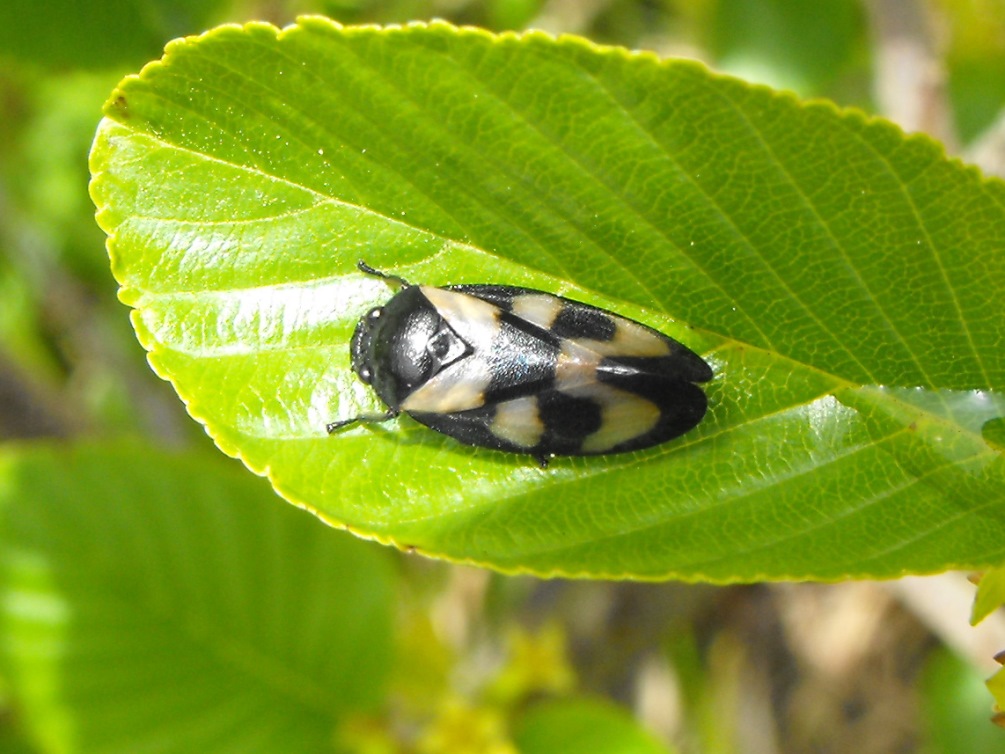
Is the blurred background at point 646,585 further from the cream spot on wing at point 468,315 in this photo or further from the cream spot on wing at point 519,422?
the cream spot on wing at point 519,422

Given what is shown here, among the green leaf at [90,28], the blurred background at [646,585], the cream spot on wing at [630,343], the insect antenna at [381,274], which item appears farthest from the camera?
the blurred background at [646,585]

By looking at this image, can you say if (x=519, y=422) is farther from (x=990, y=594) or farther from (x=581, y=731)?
(x=581, y=731)

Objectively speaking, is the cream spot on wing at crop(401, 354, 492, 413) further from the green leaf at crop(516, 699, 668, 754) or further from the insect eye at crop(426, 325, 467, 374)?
the green leaf at crop(516, 699, 668, 754)

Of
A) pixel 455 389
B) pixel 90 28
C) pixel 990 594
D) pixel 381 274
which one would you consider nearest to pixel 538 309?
pixel 455 389

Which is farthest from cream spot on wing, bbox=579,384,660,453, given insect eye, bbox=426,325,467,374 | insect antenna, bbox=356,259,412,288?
insect antenna, bbox=356,259,412,288

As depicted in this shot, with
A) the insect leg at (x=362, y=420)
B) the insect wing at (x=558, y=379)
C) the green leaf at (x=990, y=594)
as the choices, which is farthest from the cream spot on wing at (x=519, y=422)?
the green leaf at (x=990, y=594)

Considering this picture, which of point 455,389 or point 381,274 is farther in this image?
point 455,389
